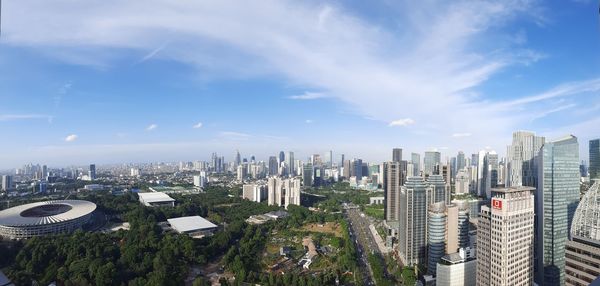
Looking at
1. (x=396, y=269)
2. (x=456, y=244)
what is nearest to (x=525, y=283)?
(x=456, y=244)

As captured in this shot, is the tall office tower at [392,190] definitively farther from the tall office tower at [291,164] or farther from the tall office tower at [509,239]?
the tall office tower at [291,164]

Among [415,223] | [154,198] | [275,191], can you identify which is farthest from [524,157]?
[154,198]

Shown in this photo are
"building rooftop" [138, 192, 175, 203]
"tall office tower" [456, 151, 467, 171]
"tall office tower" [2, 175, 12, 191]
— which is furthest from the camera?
"tall office tower" [456, 151, 467, 171]

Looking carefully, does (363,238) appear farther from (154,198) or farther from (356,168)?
(356,168)

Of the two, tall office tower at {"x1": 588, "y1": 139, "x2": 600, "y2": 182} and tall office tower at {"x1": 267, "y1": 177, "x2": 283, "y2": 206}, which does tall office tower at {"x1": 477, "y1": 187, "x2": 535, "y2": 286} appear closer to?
tall office tower at {"x1": 588, "y1": 139, "x2": 600, "y2": 182}

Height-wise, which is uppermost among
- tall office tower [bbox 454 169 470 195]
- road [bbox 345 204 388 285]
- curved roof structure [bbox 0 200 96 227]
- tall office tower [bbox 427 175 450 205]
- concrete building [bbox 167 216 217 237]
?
tall office tower [bbox 427 175 450 205]

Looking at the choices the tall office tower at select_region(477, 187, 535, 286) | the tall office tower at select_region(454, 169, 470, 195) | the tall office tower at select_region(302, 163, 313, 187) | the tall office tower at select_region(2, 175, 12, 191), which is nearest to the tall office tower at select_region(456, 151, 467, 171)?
the tall office tower at select_region(454, 169, 470, 195)
